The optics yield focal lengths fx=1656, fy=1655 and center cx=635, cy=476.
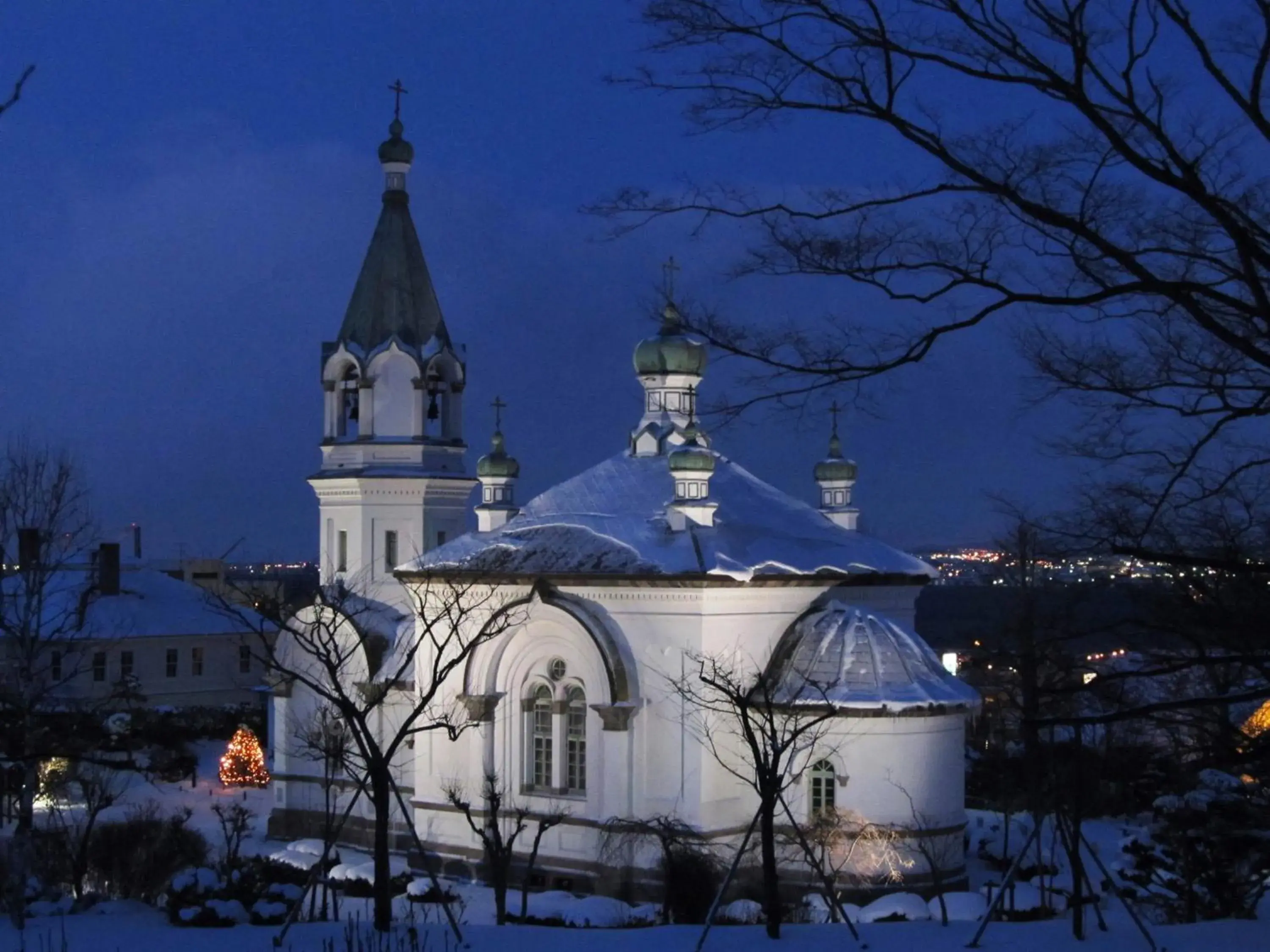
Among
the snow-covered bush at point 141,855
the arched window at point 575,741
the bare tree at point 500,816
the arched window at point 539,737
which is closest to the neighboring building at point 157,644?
the bare tree at point 500,816

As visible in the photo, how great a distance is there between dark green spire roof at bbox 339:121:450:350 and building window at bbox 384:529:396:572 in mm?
3454

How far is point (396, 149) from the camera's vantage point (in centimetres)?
3203

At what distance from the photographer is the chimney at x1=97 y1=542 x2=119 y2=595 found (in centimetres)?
4528

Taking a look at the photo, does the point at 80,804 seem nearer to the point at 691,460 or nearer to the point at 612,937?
the point at 691,460

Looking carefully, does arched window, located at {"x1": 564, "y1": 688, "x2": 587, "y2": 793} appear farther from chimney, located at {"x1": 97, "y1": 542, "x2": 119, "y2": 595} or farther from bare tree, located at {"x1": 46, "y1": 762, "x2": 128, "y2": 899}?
chimney, located at {"x1": 97, "y1": 542, "x2": 119, "y2": 595}

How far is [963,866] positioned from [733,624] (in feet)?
15.3

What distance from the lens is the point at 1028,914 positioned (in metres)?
19.7

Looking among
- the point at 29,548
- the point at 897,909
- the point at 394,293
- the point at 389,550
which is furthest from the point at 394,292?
the point at 897,909

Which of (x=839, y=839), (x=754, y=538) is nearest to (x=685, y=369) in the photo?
(x=754, y=538)

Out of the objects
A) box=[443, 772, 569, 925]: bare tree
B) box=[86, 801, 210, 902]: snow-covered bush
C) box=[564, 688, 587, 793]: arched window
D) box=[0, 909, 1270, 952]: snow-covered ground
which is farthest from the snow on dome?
box=[0, 909, 1270, 952]: snow-covered ground

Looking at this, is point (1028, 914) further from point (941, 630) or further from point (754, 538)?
point (941, 630)

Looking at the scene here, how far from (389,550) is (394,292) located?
4806 millimetres

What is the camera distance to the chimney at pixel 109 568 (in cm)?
4528

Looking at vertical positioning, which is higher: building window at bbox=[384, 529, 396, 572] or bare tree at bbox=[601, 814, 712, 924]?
building window at bbox=[384, 529, 396, 572]
